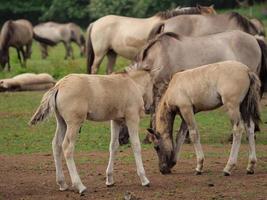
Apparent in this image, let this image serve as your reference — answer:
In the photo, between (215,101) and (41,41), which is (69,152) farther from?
(41,41)

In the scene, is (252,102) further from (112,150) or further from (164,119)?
(112,150)

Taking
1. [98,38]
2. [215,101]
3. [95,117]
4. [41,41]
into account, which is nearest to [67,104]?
[95,117]

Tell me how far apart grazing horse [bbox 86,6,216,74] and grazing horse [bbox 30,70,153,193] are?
8005 mm

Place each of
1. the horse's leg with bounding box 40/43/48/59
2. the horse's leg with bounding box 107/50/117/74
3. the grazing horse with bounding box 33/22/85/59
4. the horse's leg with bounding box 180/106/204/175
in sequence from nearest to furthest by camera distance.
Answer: the horse's leg with bounding box 180/106/204/175 → the horse's leg with bounding box 107/50/117/74 → the horse's leg with bounding box 40/43/48/59 → the grazing horse with bounding box 33/22/85/59

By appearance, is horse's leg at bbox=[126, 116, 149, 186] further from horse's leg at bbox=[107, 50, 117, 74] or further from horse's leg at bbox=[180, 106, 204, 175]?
horse's leg at bbox=[107, 50, 117, 74]

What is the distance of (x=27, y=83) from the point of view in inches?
888

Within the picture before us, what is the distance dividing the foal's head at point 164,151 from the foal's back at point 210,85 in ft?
1.62

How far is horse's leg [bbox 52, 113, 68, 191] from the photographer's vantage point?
9.90 m

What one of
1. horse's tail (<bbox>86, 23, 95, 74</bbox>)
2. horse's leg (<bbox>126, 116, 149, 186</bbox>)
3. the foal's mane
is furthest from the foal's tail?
the foal's mane

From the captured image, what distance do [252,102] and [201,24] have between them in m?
5.62

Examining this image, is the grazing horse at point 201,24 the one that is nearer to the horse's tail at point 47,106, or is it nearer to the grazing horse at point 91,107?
the grazing horse at point 91,107

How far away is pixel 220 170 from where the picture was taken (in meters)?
11.2

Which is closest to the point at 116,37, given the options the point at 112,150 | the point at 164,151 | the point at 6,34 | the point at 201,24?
the point at 201,24

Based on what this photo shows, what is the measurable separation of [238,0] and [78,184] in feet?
131
